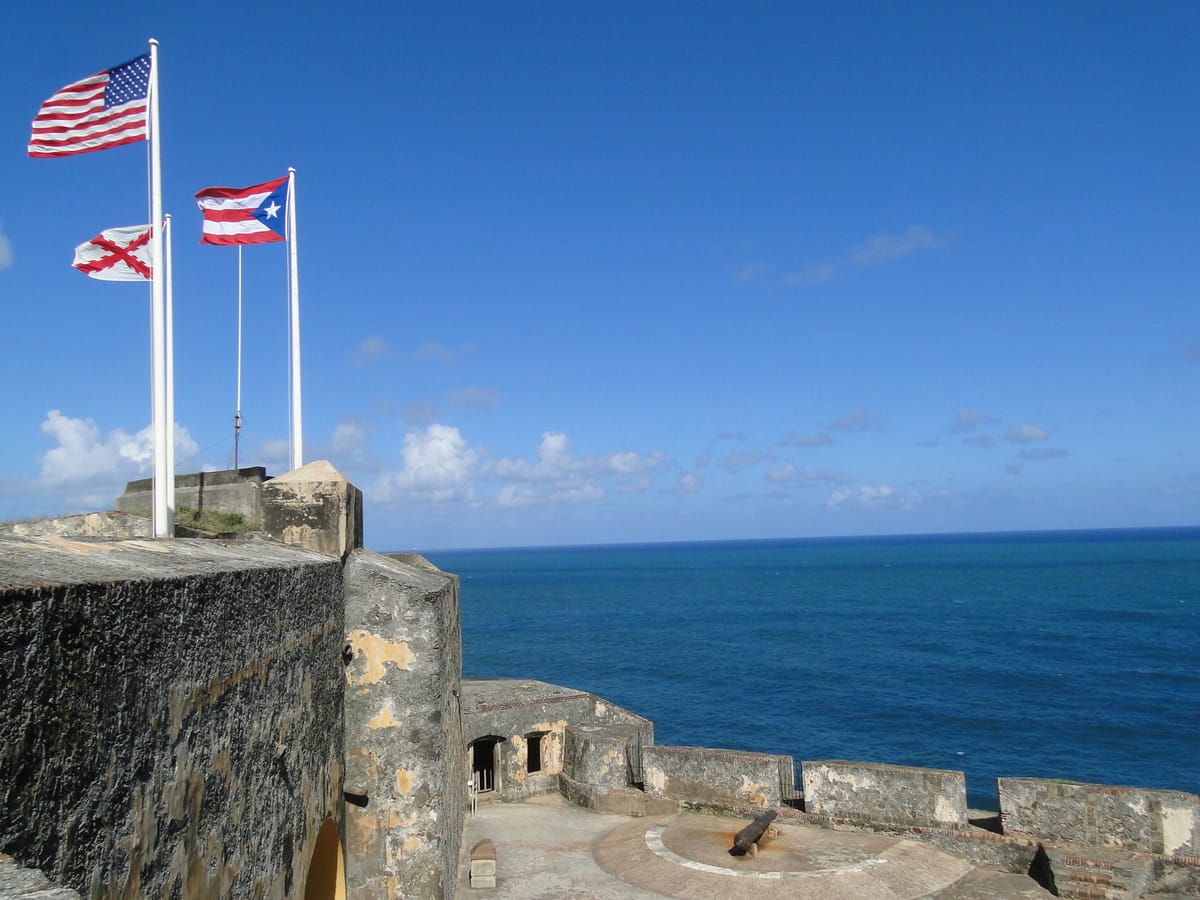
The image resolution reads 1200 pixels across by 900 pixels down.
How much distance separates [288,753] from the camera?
15.7 ft

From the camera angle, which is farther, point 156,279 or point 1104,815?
point 1104,815

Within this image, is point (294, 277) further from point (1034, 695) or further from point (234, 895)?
point (1034, 695)

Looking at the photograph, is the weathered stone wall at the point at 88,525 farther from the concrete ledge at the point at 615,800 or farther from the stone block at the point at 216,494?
the concrete ledge at the point at 615,800

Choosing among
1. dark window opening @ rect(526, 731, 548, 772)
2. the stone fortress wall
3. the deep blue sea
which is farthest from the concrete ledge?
the deep blue sea

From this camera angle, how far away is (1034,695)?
142 feet

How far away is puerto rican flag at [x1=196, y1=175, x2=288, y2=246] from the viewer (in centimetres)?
1045

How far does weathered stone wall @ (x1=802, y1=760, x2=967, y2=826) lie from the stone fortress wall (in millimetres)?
28

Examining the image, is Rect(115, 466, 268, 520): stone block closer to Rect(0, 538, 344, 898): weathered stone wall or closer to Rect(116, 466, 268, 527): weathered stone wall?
Rect(116, 466, 268, 527): weathered stone wall

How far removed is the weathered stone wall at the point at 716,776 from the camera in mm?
13398

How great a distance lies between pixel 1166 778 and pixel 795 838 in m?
24.2

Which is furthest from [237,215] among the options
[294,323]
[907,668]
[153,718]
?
[907,668]

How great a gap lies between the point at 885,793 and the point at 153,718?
11.6 meters

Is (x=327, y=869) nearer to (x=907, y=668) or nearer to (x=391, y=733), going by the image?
(x=391, y=733)

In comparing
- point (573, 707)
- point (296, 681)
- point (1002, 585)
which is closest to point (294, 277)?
point (296, 681)
